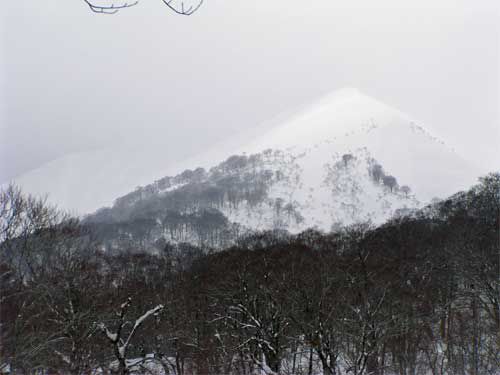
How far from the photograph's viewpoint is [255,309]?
2000 centimetres

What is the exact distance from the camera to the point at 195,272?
37000 mm

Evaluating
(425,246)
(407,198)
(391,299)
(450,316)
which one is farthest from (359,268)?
(407,198)

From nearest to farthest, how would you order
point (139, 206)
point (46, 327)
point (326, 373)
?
1. point (326, 373)
2. point (46, 327)
3. point (139, 206)

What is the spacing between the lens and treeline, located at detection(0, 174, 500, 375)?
14.8 metres

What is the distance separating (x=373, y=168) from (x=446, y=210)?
447ft

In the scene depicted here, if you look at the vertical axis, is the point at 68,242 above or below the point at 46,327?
above

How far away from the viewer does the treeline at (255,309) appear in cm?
1482

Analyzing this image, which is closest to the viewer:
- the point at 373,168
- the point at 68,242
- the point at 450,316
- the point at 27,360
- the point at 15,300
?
the point at 27,360

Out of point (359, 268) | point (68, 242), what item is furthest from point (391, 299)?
point (68, 242)

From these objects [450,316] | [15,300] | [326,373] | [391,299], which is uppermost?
[15,300]

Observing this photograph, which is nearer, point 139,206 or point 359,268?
point 359,268

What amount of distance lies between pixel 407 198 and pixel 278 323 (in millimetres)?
164359

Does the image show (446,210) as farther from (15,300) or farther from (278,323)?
(15,300)

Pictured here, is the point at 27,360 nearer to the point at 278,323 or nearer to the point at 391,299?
the point at 278,323
